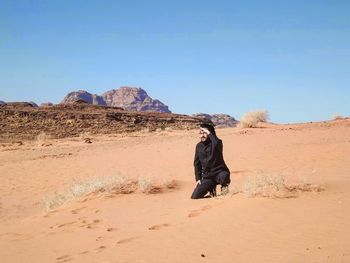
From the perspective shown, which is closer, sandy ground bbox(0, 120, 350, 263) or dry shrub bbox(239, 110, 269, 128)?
sandy ground bbox(0, 120, 350, 263)

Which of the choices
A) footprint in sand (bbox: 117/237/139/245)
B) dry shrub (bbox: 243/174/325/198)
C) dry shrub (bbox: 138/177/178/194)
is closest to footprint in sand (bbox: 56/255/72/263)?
footprint in sand (bbox: 117/237/139/245)

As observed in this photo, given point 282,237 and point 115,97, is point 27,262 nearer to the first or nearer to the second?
point 282,237

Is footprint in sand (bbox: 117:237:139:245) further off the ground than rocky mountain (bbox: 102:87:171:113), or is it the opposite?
rocky mountain (bbox: 102:87:171:113)

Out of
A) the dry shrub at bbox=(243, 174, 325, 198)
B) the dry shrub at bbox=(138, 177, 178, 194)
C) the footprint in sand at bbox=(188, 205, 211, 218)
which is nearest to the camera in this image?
the footprint in sand at bbox=(188, 205, 211, 218)

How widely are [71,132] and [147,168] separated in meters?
22.7

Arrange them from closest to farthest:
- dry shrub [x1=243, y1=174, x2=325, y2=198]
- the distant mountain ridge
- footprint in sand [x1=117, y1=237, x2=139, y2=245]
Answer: footprint in sand [x1=117, y1=237, x2=139, y2=245], dry shrub [x1=243, y1=174, x2=325, y2=198], the distant mountain ridge

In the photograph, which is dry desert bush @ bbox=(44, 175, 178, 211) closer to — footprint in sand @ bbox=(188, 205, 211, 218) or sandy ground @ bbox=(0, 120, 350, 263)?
sandy ground @ bbox=(0, 120, 350, 263)

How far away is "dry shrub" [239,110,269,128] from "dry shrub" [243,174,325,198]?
22.1 m

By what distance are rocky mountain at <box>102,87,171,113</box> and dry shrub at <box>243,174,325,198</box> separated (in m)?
112

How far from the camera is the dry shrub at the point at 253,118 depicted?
2958 centimetres

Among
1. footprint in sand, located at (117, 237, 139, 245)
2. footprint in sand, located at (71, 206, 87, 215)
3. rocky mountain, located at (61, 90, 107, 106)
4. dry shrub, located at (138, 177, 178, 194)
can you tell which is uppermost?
rocky mountain, located at (61, 90, 107, 106)

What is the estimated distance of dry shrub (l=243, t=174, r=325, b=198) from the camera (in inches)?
285

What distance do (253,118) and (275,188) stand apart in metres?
23.2

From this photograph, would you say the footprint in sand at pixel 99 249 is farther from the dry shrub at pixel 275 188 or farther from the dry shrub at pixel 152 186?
the dry shrub at pixel 152 186
